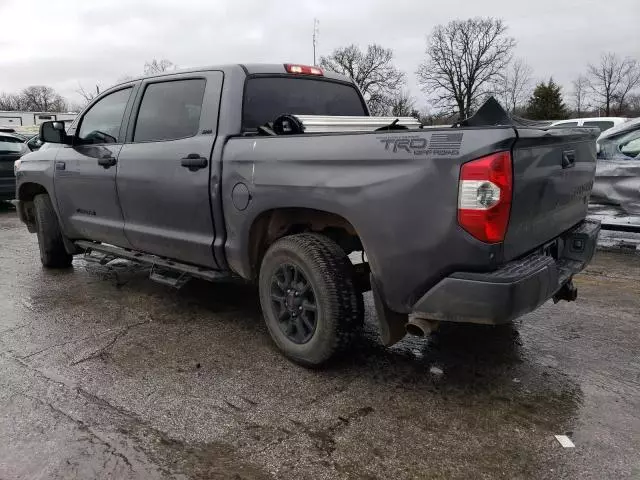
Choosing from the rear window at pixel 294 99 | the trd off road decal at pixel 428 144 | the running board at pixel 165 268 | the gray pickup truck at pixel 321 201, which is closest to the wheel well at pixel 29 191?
the gray pickup truck at pixel 321 201

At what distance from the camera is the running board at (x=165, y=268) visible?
409cm

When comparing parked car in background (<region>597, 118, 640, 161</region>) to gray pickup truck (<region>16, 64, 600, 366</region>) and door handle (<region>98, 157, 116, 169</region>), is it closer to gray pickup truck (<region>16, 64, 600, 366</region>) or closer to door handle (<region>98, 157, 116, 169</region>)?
gray pickup truck (<region>16, 64, 600, 366</region>)

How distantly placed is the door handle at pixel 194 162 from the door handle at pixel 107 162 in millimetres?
1029

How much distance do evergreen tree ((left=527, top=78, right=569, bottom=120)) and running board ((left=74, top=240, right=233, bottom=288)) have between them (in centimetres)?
5556

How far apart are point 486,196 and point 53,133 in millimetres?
4219

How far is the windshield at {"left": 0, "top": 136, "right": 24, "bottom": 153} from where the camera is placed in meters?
11.9

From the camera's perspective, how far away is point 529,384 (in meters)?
3.35

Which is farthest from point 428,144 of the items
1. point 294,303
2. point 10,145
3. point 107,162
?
point 10,145

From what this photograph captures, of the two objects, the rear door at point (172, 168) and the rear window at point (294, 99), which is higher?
the rear window at point (294, 99)

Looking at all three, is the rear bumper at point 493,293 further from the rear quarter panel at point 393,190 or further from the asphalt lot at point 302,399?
the asphalt lot at point 302,399

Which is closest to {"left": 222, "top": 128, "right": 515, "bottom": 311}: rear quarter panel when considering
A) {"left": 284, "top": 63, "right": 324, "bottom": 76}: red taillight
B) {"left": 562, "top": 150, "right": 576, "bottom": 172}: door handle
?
{"left": 562, "top": 150, "right": 576, "bottom": 172}: door handle

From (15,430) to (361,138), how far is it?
2.37m

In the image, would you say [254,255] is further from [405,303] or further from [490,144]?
[490,144]

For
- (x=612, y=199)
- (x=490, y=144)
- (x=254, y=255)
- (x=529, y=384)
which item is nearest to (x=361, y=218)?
(x=490, y=144)
